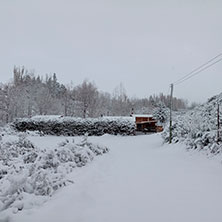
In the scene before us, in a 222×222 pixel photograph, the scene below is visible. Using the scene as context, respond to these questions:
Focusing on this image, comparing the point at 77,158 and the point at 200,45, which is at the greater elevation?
the point at 200,45

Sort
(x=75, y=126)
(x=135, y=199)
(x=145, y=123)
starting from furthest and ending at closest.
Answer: (x=145, y=123) → (x=75, y=126) → (x=135, y=199)

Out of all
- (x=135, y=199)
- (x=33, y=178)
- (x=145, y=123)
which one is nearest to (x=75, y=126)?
(x=33, y=178)

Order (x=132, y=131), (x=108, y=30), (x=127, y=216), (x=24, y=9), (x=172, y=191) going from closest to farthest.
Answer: (x=127, y=216)
(x=172, y=191)
(x=24, y=9)
(x=108, y=30)
(x=132, y=131)

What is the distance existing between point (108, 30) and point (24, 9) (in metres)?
5.82

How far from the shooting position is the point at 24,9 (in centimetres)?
877

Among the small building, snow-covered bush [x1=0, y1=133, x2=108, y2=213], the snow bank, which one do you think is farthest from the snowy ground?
the small building

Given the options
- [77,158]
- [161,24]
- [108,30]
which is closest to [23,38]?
[108,30]

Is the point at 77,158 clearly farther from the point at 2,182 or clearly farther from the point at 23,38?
the point at 23,38

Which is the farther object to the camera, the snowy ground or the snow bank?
the snow bank

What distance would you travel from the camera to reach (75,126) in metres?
18.9

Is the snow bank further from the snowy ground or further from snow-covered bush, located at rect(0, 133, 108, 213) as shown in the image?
the snowy ground

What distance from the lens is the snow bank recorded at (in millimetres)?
18781

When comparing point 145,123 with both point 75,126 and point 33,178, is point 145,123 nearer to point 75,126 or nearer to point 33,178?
point 75,126

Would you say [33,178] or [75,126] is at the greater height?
[75,126]
